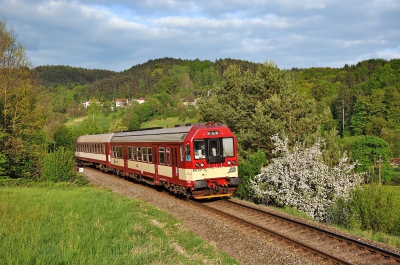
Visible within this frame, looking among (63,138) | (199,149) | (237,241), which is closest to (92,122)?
(63,138)

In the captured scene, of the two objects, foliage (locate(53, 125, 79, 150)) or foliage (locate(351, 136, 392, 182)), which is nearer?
foliage (locate(53, 125, 79, 150))

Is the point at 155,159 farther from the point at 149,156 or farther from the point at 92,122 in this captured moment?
the point at 92,122

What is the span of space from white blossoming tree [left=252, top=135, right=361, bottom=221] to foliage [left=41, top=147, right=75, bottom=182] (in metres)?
12.1

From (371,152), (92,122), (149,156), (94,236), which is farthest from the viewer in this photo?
(92,122)

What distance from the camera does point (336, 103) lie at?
360 ft

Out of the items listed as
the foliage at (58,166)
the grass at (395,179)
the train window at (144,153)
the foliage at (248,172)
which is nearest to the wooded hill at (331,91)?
the grass at (395,179)

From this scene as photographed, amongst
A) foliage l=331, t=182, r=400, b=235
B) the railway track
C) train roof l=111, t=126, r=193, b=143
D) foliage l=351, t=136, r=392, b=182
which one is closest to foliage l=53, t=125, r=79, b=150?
train roof l=111, t=126, r=193, b=143

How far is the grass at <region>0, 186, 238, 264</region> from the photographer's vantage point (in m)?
7.57

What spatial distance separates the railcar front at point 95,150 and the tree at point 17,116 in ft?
16.0

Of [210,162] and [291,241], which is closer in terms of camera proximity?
[291,241]

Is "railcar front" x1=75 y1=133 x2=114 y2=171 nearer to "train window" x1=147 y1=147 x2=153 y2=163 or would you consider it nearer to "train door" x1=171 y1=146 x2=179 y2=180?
"train window" x1=147 y1=147 x2=153 y2=163

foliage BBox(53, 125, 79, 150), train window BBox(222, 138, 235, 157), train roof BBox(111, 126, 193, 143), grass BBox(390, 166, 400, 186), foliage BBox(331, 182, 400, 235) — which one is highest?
train roof BBox(111, 126, 193, 143)

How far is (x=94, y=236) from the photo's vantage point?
9336 millimetres

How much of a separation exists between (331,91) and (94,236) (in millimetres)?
132391
